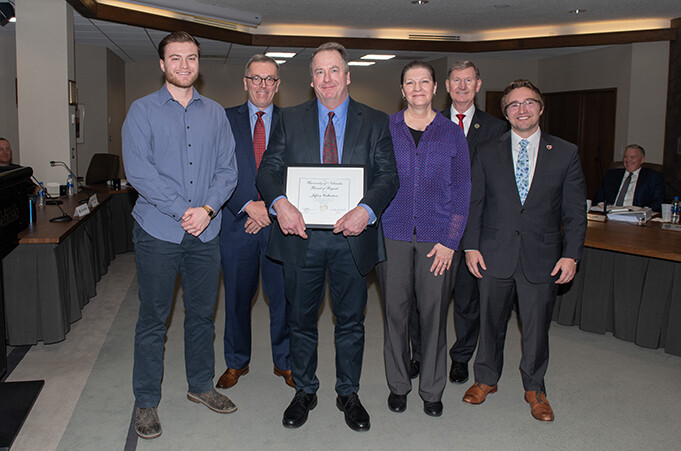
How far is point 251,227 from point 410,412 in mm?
1307

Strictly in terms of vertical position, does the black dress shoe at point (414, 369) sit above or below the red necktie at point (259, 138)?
below

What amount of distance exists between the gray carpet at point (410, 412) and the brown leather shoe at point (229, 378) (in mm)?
38

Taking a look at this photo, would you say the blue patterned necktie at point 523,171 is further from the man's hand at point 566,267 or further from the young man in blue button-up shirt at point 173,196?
the young man in blue button-up shirt at point 173,196

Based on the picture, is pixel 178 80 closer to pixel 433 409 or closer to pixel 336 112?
pixel 336 112

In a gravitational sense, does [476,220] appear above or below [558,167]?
below

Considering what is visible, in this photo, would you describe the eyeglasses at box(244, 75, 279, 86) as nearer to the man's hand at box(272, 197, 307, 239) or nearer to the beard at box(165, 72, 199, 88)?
the beard at box(165, 72, 199, 88)

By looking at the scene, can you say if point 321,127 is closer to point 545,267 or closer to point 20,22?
point 545,267

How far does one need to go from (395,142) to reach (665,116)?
23.9ft

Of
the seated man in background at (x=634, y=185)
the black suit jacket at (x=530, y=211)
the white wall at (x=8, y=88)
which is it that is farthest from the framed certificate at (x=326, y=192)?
the white wall at (x=8, y=88)

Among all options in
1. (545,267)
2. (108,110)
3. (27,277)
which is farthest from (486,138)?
(108,110)

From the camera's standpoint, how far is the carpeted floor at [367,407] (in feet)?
8.92

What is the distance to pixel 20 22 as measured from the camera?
20.8ft

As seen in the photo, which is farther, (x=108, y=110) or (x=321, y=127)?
(x=108, y=110)

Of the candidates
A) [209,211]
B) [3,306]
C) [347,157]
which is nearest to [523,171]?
[347,157]
